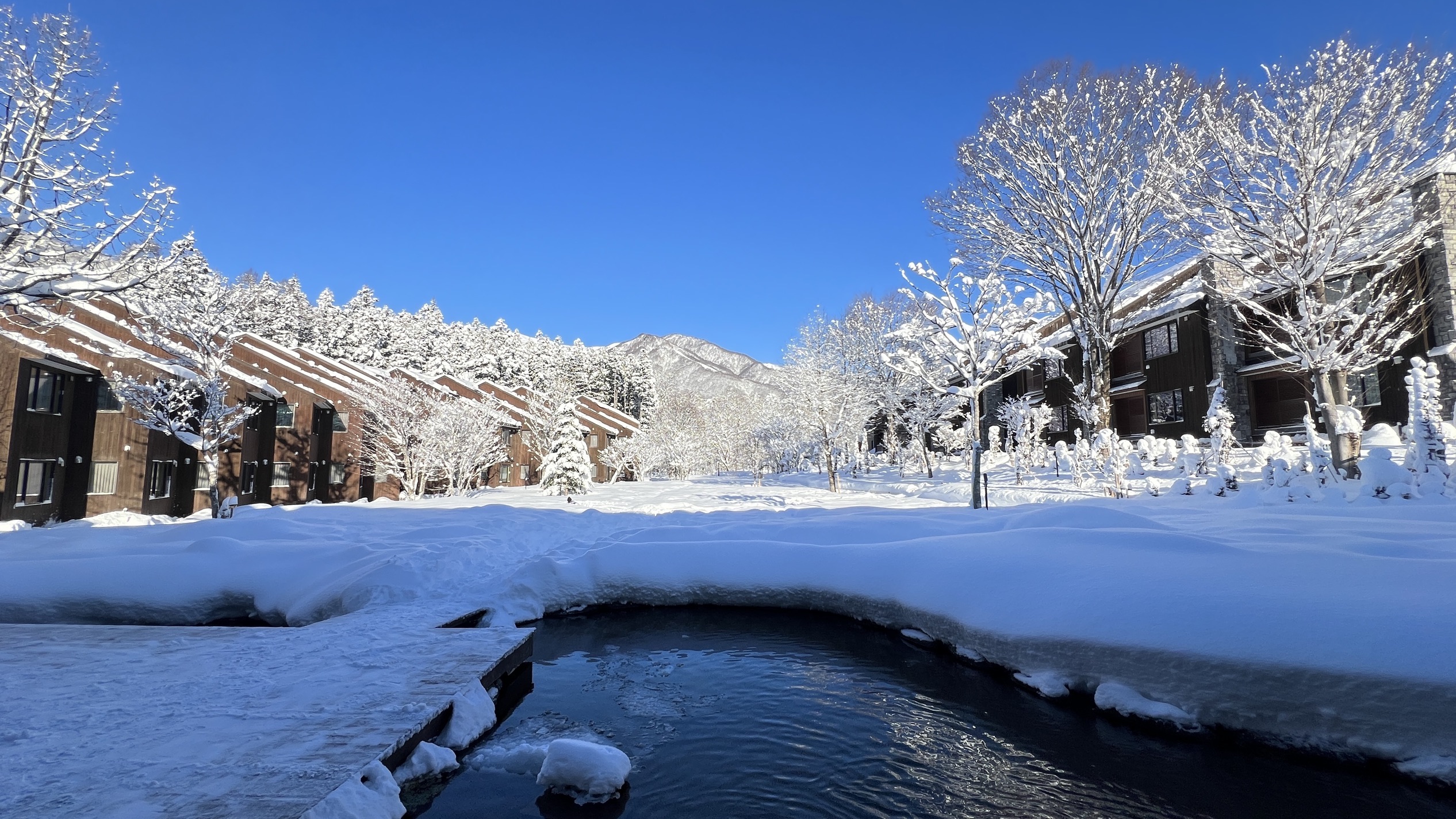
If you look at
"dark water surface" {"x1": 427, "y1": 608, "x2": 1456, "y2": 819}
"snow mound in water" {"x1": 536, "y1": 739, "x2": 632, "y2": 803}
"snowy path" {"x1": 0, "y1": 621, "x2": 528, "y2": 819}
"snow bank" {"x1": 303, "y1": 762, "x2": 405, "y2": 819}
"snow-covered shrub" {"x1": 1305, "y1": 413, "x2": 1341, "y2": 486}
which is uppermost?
"snow-covered shrub" {"x1": 1305, "y1": 413, "x2": 1341, "y2": 486}

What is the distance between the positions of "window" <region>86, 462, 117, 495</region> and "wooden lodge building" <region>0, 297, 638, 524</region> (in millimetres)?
38

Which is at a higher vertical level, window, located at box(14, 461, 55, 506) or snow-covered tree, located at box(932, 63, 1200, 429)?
snow-covered tree, located at box(932, 63, 1200, 429)

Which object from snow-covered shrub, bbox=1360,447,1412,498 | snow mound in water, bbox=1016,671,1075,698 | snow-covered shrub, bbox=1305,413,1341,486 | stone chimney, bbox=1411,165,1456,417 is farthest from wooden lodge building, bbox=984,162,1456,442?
snow mound in water, bbox=1016,671,1075,698

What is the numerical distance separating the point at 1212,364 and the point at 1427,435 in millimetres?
17645

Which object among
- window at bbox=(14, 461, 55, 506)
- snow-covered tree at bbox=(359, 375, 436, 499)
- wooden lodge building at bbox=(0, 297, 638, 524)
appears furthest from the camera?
snow-covered tree at bbox=(359, 375, 436, 499)

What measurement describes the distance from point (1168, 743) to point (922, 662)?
306 cm

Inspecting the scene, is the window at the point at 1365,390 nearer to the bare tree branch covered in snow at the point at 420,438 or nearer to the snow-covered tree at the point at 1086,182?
the snow-covered tree at the point at 1086,182

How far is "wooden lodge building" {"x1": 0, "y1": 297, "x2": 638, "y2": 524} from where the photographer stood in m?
21.1

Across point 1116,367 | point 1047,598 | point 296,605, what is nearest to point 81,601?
point 296,605

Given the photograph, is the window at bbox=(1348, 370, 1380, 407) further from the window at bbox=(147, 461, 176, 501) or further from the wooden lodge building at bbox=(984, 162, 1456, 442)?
the window at bbox=(147, 461, 176, 501)

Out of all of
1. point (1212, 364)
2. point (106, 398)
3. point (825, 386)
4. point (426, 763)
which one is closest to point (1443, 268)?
point (1212, 364)

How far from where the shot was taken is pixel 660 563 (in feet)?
39.7

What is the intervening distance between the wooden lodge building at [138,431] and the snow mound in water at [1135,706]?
1586 centimetres

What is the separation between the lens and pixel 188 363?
2455 cm
